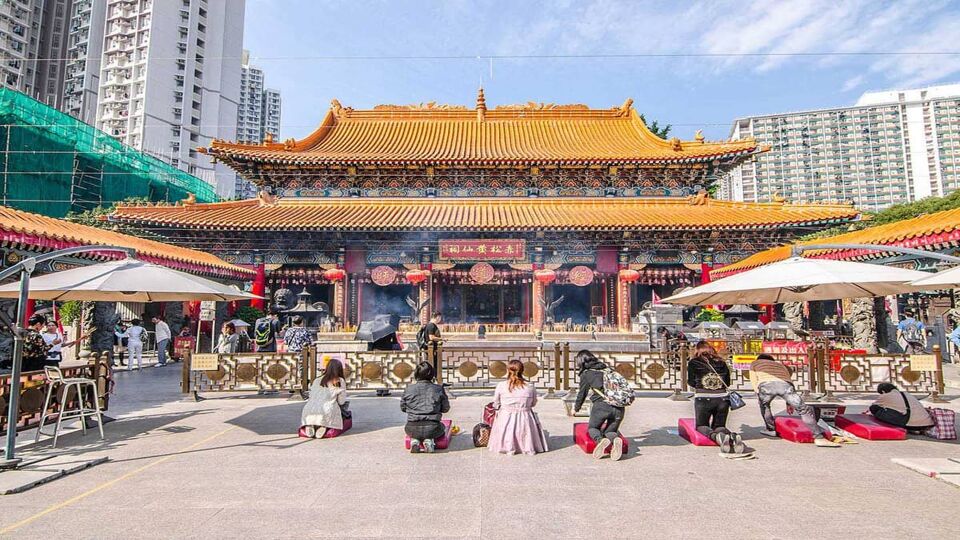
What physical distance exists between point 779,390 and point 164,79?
63691mm

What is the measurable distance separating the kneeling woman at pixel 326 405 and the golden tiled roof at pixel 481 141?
10531 millimetres

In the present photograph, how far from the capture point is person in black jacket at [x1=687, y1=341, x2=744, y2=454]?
5.55m

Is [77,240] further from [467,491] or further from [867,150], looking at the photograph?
[867,150]

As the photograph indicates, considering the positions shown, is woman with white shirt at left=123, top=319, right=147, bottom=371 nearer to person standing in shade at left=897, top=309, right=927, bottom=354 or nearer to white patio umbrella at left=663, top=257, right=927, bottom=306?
white patio umbrella at left=663, top=257, right=927, bottom=306

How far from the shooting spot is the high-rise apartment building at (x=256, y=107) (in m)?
81.6

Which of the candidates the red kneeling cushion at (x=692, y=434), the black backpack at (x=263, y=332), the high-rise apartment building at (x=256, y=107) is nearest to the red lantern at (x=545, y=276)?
the black backpack at (x=263, y=332)

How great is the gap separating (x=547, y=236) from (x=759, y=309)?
7736 mm

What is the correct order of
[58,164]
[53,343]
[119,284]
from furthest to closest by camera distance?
1. [58,164]
2. [53,343]
3. [119,284]

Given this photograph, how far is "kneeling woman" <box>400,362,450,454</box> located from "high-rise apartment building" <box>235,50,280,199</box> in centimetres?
8378

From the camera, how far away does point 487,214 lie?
15305mm

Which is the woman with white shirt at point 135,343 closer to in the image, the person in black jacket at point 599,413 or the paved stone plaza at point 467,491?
the paved stone plaza at point 467,491

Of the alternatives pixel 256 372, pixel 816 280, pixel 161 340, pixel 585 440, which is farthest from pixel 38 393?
pixel 816 280

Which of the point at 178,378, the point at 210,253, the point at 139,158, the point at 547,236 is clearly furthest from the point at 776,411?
the point at 139,158

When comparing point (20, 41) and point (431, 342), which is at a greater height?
point (20, 41)
